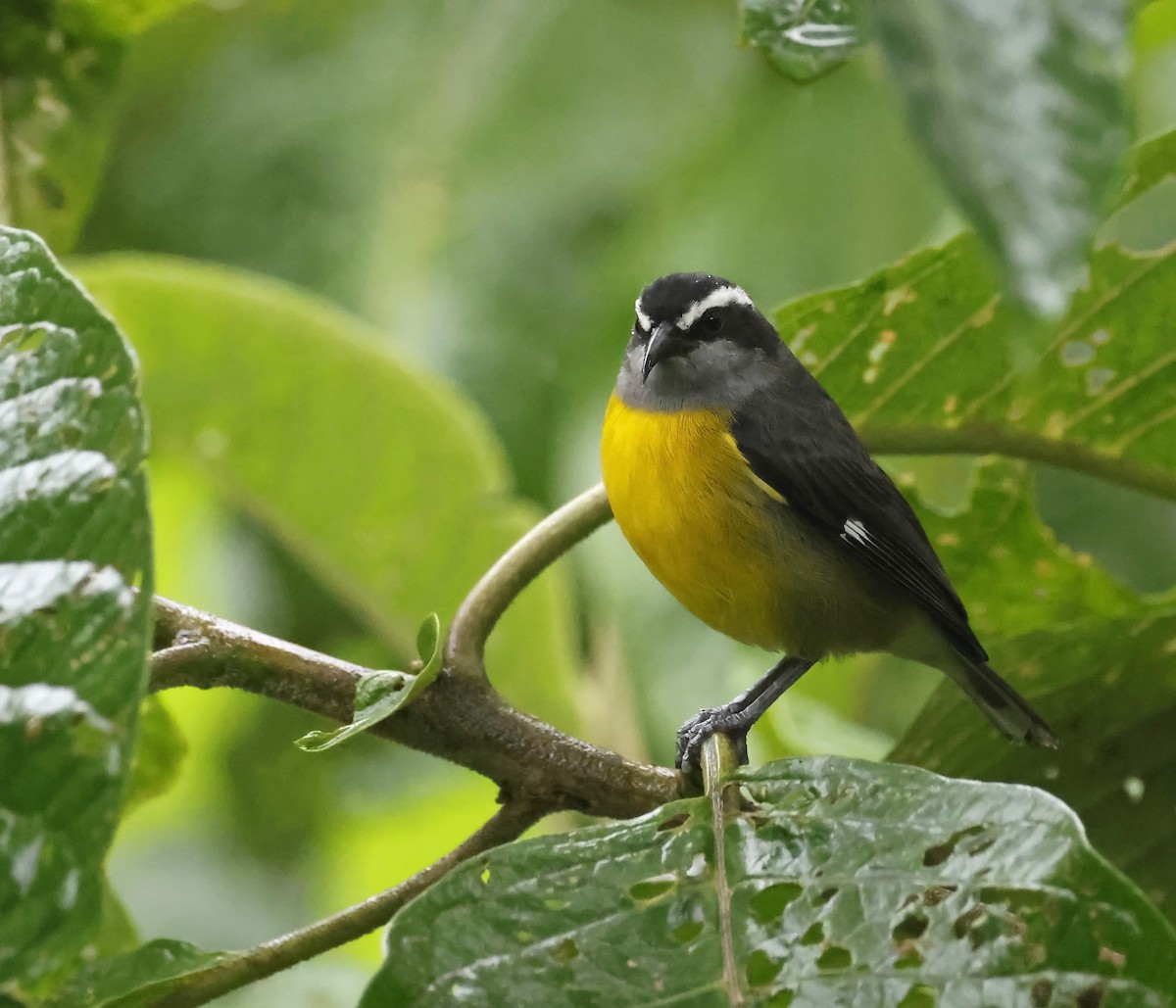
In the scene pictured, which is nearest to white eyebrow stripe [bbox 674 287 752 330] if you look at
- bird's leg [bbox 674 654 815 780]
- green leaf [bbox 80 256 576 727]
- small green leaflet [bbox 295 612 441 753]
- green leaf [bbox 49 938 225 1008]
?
green leaf [bbox 80 256 576 727]

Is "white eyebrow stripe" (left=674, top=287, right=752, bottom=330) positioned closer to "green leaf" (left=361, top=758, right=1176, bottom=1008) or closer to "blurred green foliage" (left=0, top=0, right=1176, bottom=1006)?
"blurred green foliage" (left=0, top=0, right=1176, bottom=1006)

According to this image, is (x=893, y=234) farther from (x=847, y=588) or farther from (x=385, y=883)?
(x=385, y=883)

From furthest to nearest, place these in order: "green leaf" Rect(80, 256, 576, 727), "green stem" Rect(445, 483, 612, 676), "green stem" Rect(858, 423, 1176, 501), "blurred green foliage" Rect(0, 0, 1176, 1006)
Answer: "blurred green foliage" Rect(0, 0, 1176, 1006)
"green leaf" Rect(80, 256, 576, 727)
"green stem" Rect(858, 423, 1176, 501)
"green stem" Rect(445, 483, 612, 676)

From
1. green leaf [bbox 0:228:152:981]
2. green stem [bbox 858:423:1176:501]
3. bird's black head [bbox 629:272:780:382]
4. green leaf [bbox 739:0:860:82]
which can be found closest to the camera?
green leaf [bbox 0:228:152:981]

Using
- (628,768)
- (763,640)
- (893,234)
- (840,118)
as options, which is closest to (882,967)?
(628,768)

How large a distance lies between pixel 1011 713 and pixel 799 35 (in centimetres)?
82

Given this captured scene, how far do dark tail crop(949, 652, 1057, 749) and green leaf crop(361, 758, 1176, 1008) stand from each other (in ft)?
1.57

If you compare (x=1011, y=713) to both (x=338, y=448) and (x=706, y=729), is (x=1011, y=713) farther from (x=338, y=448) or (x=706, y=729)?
(x=338, y=448)

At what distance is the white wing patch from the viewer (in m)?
1.97

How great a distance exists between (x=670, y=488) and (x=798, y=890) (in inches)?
35.4

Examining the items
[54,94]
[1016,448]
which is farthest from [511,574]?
[54,94]

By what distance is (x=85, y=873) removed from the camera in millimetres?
776

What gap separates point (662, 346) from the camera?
6.98 ft

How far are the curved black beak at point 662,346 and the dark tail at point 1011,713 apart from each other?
74 centimetres
